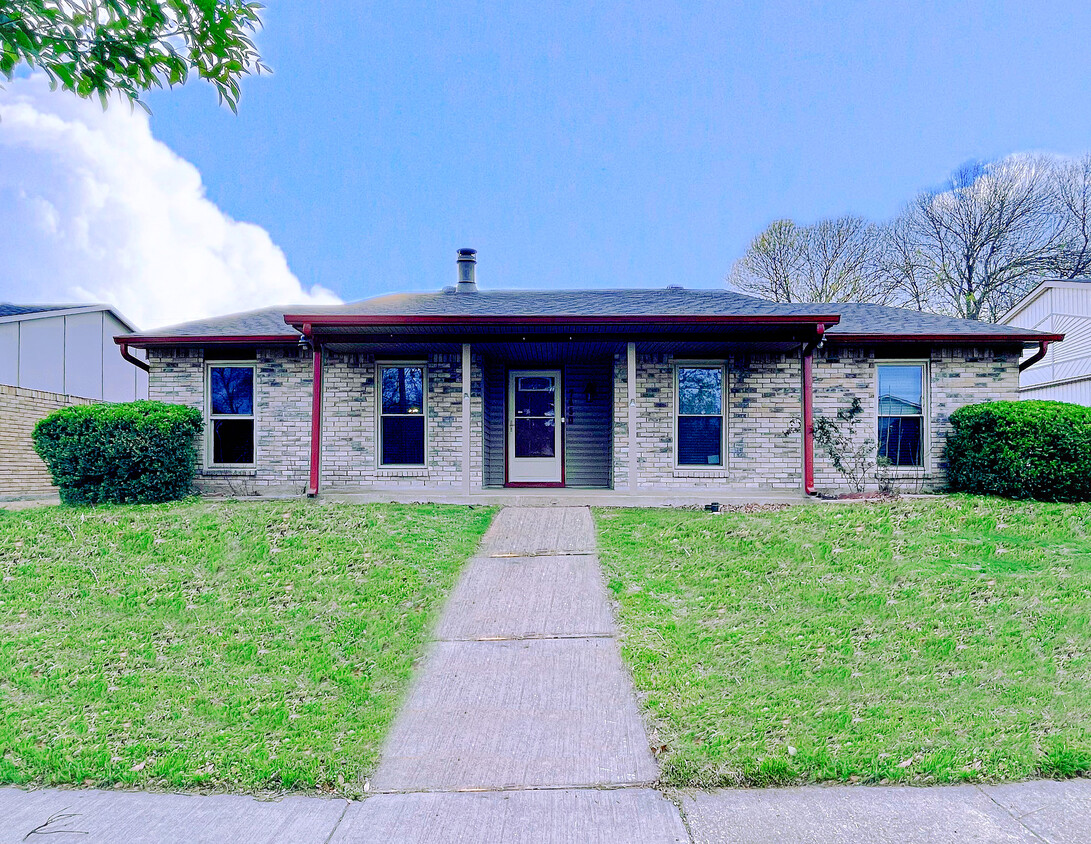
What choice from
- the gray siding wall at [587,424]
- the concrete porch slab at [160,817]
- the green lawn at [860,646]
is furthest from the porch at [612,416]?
the concrete porch slab at [160,817]

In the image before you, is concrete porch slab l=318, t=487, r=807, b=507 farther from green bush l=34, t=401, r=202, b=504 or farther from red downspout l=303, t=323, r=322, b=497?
green bush l=34, t=401, r=202, b=504

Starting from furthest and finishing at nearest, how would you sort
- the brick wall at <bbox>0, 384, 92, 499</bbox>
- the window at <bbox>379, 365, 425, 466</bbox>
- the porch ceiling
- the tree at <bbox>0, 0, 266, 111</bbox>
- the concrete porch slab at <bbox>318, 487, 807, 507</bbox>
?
the brick wall at <bbox>0, 384, 92, 499</bbox>, the window at <bbox>379, 365, 425, 466</bbox>, the porch ceiling, the concrete porch slab at <bbox>318, 487, 807, 507</bbox>, the tree at <bbox>0, 0, 266, 111</bbox>

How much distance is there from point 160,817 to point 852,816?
2.88 metres

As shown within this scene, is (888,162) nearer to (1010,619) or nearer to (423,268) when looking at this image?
(423,268)

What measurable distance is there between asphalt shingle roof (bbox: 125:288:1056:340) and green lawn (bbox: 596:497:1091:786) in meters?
3.76

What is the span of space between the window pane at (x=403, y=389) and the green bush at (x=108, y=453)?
305cm

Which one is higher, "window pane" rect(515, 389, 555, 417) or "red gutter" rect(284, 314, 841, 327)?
"red gutter" rect(284, 314, 841, 327)

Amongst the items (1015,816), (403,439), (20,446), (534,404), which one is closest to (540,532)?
(403,439)

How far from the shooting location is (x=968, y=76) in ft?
39.8

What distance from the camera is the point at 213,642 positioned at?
4254mm

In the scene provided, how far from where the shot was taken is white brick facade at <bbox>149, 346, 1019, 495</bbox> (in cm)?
970

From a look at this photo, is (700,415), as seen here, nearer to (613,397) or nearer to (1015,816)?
(613,397)

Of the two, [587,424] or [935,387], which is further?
[587,424]

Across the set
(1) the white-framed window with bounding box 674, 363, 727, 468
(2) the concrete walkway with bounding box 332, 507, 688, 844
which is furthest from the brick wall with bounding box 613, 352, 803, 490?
(2) the concrete walkway with bounding box 332, 507, 688, 844
